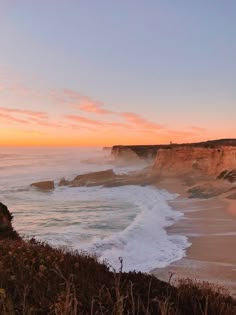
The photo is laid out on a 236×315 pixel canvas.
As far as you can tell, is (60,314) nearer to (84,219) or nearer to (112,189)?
(84,219)

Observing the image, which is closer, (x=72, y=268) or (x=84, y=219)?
(x=72, y=268)

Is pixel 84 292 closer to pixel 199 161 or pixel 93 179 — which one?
pixel 93 179

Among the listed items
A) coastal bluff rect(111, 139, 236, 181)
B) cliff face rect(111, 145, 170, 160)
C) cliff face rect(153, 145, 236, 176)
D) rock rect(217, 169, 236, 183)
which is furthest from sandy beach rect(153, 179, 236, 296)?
cliff face rect(111, 145, 170, 160)

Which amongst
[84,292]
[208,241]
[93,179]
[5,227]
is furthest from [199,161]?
[84,292]

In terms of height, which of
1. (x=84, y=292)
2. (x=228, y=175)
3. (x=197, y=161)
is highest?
(x=197, y=161)

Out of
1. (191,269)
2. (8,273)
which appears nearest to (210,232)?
(191,269)

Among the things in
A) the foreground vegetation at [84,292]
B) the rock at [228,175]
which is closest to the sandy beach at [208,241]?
the foreground vegetation at [84,292]

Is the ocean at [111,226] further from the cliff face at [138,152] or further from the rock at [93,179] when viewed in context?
the cliff face at [138,152]

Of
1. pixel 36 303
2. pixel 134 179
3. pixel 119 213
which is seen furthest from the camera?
pixel 134 179
